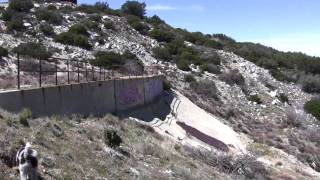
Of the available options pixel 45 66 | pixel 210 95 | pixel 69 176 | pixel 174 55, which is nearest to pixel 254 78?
pixel 174 55

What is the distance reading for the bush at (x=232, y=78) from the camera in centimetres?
6475

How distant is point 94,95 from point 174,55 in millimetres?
37286

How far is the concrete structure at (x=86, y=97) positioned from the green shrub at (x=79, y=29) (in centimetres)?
1653

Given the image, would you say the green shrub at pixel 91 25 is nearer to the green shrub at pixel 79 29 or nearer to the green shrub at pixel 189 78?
the green shrub at pixel 79 29

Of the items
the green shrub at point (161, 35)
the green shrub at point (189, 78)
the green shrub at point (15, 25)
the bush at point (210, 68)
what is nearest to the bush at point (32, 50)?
the green shrub at point (15, 25)

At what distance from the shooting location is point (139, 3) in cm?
8800

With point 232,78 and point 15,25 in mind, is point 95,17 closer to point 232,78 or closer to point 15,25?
point 15,25

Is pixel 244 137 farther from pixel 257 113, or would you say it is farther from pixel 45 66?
pixel 45 66

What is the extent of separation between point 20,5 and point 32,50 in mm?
18900

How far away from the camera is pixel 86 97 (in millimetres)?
31312

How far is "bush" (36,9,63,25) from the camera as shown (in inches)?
2469

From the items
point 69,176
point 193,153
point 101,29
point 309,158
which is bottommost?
point 309,158

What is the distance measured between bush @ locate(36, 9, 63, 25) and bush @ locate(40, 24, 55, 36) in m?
3.37

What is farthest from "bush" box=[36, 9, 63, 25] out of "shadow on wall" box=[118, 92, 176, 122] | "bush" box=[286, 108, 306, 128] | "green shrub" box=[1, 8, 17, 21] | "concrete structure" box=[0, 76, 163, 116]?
"bush" box=[286, 108, 306, 128]
